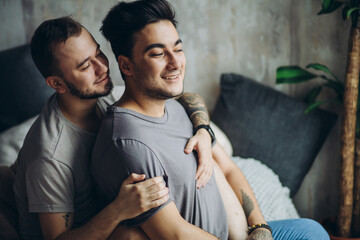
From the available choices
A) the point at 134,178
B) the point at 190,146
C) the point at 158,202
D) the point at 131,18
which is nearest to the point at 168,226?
the point at 158,202

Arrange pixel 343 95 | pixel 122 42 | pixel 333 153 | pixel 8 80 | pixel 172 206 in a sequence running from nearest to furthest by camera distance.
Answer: pixel 172 206, pixel 122 42, pixel 343 95, pixel 8 80, pixel 333 153

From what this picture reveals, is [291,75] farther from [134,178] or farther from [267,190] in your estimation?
[134,178]

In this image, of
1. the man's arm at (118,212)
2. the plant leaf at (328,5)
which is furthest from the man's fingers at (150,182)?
the plant leaf at (328,5)

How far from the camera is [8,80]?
1.95 m

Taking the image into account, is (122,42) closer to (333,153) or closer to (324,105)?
(324,105)

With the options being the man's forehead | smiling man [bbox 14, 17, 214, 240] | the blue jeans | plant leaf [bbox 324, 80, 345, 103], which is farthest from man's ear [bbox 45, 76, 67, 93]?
plant leaf [bbox 324, 80, 345, 103]

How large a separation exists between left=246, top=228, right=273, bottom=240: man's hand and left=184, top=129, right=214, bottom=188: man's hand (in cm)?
28

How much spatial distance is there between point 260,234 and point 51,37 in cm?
107

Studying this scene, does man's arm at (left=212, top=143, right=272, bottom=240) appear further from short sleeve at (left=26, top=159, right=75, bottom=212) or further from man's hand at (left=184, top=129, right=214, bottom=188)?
short sleeve at (left=26, top=159, right=75, bottom=212)

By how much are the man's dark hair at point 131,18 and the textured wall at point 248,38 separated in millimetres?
930

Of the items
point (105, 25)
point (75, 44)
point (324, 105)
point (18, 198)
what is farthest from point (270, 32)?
point (18, 198)

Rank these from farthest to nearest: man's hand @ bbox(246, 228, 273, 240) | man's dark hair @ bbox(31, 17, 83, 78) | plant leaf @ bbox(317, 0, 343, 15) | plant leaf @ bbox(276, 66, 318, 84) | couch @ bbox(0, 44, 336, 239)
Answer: plant leaf @ bbox(276, 66, 318, 84) < couch @ bbox(0, 44, 336, 239) < plant leaf @ bbox(317, 0, 343, 15) < man's hand @ bbox(246, 228, 273, 240) < man's dark hair @ bbox(31, 17, 83, 78)

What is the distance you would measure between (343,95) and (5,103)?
1.88 m

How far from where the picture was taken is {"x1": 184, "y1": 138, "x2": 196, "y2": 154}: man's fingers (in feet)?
4.17
